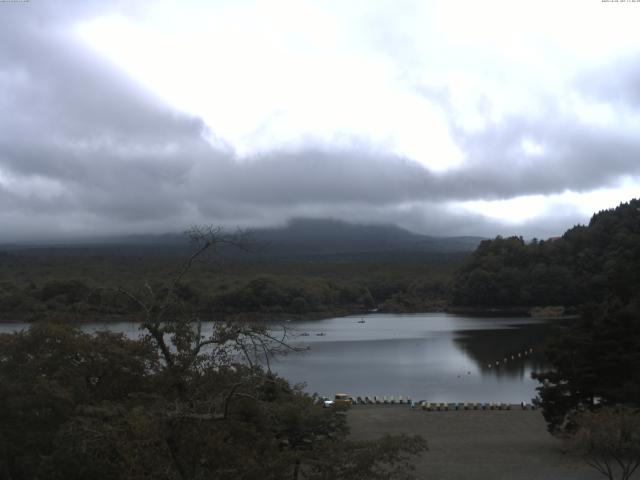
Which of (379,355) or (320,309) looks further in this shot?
(320,309)

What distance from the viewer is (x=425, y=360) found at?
4225 cm

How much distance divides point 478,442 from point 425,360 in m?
23.6

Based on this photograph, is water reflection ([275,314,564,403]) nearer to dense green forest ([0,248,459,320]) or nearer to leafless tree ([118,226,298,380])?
dense green forest ([0,248,459,320])

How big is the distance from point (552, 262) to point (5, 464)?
7772cm

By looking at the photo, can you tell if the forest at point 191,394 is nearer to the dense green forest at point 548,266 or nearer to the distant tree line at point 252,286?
the distant tree line at point 252,286

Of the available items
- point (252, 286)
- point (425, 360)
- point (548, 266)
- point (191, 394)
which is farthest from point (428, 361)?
point (548, 266)

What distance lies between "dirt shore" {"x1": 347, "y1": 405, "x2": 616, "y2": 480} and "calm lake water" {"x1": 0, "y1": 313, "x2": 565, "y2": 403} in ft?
9.02

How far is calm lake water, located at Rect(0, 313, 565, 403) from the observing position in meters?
31.7

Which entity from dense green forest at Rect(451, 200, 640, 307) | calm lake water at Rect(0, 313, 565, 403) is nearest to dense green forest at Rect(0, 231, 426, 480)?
calm lake water at Rect(0, 313, 565, 403)

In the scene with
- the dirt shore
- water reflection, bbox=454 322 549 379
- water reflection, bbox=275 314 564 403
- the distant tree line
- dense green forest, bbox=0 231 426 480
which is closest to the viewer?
dense green forest, bbox=0 231 426 480

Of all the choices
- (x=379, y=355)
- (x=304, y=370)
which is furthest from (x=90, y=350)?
(x=379, y=355)

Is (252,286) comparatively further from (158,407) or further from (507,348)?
(158,407)

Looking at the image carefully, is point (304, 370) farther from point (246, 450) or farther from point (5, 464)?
point (246, 450)

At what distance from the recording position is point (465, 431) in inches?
804
